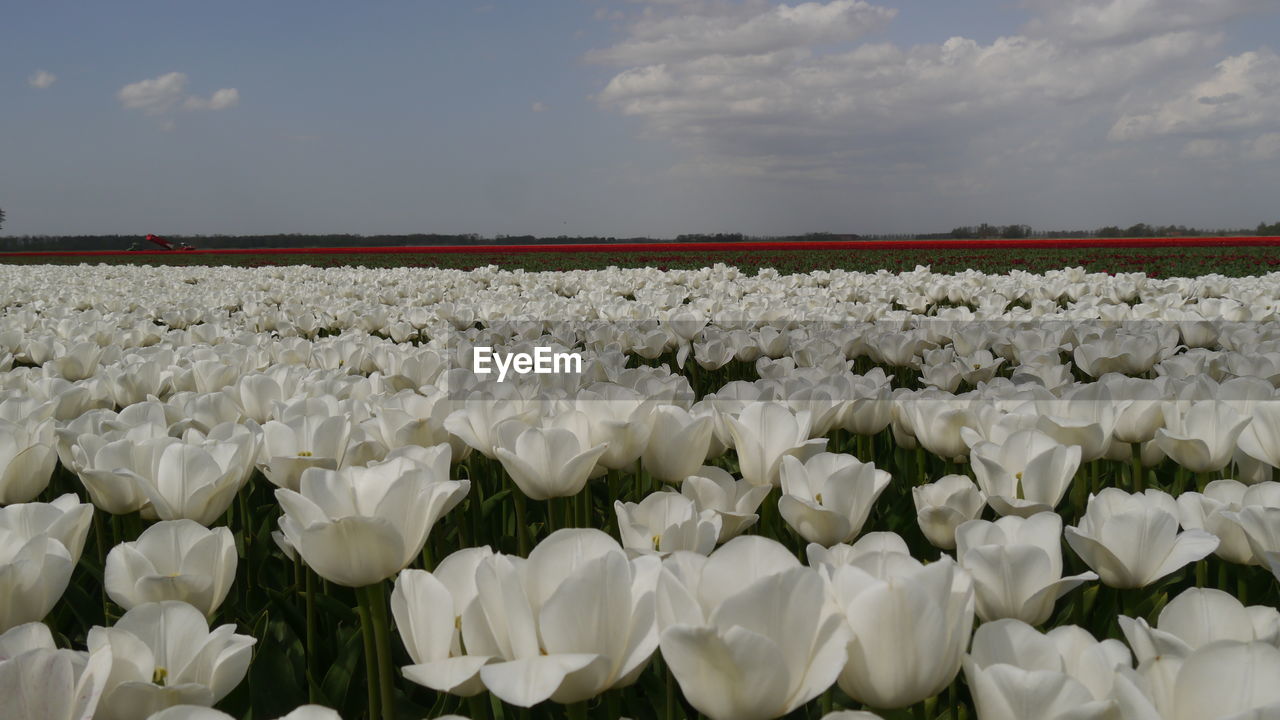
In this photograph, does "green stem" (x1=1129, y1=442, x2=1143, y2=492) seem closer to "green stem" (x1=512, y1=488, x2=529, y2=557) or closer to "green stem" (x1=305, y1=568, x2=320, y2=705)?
"green stem" (x1=512, y1=488, x2=529, y2=557)

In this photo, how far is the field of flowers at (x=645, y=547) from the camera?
105 cm

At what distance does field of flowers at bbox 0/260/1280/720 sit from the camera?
105 cm

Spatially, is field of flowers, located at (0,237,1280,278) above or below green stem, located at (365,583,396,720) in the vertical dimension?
above

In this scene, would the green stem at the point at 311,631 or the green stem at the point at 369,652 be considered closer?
the green stem at the point at 369,652

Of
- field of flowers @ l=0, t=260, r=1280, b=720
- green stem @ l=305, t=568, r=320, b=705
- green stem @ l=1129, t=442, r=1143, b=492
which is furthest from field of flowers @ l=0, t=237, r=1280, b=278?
green stem @ l=305, t=568, r=320, b=705

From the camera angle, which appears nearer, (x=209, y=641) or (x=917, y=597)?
(x=917, y=597)

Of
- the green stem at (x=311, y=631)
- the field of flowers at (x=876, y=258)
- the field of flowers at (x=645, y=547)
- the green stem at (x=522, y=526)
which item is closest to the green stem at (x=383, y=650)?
the field of flowers at (x=645, y=547)

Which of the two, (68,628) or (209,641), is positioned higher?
(209,641)

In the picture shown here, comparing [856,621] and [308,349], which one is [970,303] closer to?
[308,349]

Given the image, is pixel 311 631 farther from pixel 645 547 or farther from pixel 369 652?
pixel 645 547

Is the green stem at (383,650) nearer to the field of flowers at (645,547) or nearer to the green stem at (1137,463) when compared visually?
the field of flowers at (645,547)

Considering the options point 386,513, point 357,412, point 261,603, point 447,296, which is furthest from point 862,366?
point 447,296

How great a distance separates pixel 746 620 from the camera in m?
1.03

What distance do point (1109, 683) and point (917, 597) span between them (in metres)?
0.25
